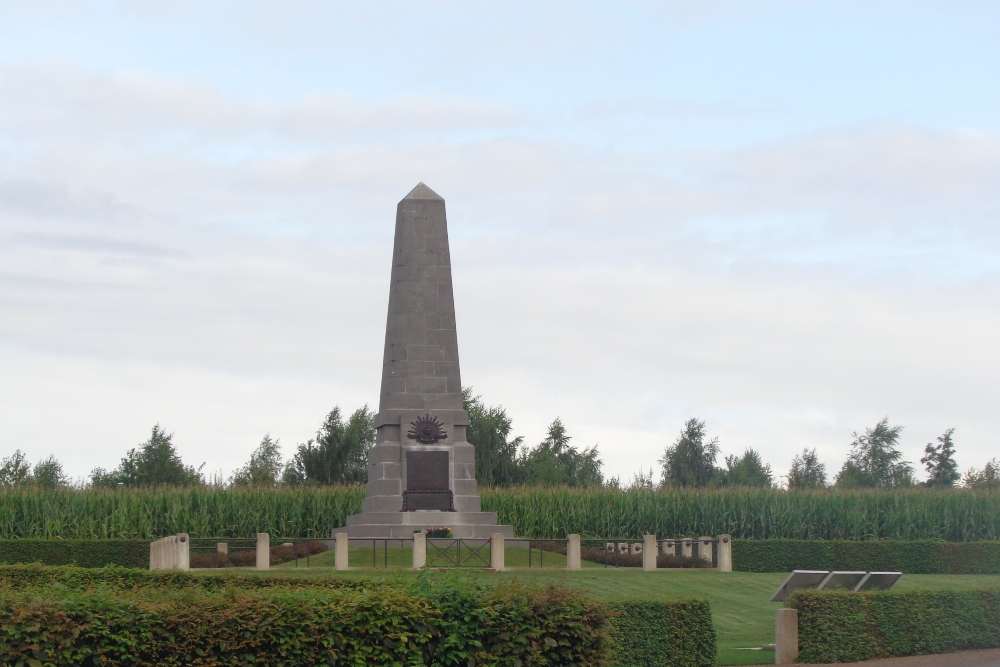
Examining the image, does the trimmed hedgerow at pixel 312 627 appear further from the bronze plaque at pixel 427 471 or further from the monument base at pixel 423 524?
the bronze plaque at pixel 427 471

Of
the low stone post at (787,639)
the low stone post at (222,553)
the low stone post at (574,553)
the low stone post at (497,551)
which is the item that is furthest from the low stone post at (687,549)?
the low stone post at (787,639)

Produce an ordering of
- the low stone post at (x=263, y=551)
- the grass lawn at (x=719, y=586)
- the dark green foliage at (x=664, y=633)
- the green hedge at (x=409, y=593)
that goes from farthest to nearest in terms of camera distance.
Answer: the low stone post at (x=263, y=551)
the grass lawn at (x=719, y=586)
the dark green foliage at (x=664, y=633)
the green hedge at (x=409, y=593)

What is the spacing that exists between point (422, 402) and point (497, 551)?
7.19 m

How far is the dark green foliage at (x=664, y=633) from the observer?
13.7m

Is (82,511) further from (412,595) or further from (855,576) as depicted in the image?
(412,595)

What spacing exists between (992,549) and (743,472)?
4336 centimetres

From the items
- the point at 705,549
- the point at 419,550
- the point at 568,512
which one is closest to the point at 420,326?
the point at 568,512

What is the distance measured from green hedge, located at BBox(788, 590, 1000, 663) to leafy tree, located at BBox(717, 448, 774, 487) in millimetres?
57455

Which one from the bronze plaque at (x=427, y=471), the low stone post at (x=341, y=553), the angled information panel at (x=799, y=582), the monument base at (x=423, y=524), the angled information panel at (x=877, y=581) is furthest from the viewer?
the bronze plaque at (x=427, y=471)

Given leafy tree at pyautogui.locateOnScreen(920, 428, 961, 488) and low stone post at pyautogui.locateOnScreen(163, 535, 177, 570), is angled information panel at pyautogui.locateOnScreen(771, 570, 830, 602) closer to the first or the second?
low stone post at pyautogui.locateOnScreen(163, 535, 177, 570)

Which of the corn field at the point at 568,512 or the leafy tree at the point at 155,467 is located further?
the leafy tree at the point at 155,467

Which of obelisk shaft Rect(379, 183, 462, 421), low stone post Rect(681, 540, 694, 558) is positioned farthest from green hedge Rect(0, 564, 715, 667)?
obelisk shaft Rect(379, 183, 462, 421)

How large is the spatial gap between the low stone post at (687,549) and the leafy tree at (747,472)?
4354 centimetres

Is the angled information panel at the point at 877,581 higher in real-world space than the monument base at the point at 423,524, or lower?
higher
